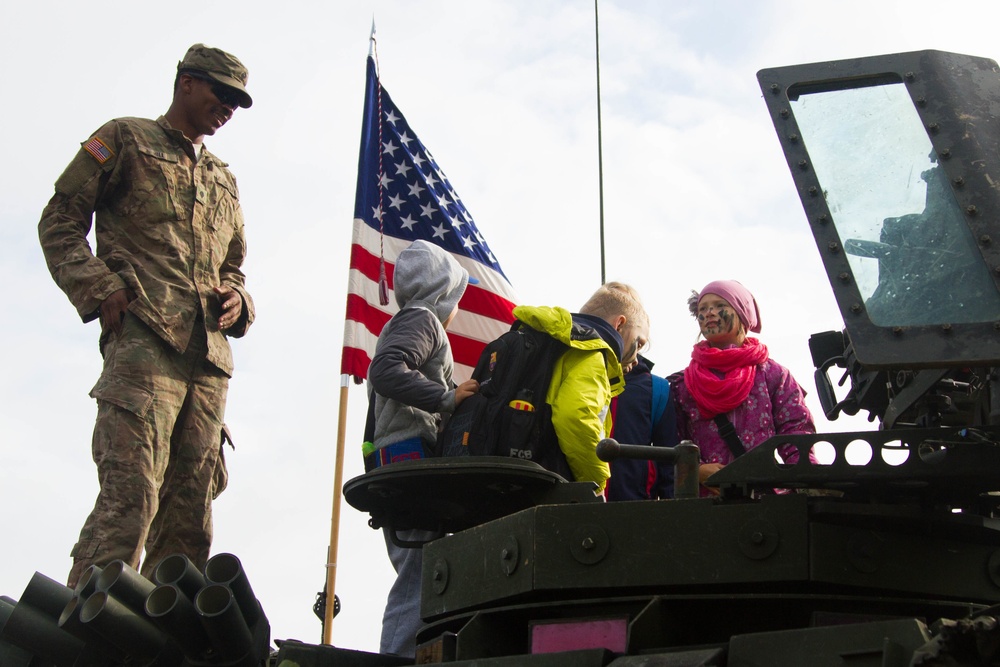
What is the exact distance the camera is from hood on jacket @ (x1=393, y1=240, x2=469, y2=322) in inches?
242

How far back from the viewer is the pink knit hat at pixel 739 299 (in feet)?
21.2

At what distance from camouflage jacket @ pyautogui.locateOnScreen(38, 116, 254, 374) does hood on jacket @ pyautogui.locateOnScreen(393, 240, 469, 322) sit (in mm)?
923

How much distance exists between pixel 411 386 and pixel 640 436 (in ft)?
3.64

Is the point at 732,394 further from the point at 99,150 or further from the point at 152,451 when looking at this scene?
the point at 99,150

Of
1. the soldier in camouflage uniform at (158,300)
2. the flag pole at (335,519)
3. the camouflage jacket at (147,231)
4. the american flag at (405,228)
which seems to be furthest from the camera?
the american flag at (405,228)

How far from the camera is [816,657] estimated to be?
9.68 ft

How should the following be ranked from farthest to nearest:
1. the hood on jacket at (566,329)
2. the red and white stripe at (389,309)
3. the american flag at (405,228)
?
the american flag at (405,228)
the red and white stripe at (389,309)
the hood on jacket at (566,329)

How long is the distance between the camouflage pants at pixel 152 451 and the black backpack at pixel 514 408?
Answer: 1.29 m

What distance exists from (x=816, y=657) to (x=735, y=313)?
3.60 metres

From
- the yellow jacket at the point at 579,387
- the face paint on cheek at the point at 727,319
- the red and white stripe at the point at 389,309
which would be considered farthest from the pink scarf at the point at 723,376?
the red and white stripe at the point at 389,309

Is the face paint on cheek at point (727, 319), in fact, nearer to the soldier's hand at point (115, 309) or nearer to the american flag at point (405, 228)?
the soldier's hand at point (115, 309)

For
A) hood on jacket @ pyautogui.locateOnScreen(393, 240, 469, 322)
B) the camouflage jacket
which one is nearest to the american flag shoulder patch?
the camouflage jacket

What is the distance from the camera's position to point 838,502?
3469mm

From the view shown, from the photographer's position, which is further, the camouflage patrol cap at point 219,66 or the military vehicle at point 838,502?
the camouflage patrol cap at point 219,66
